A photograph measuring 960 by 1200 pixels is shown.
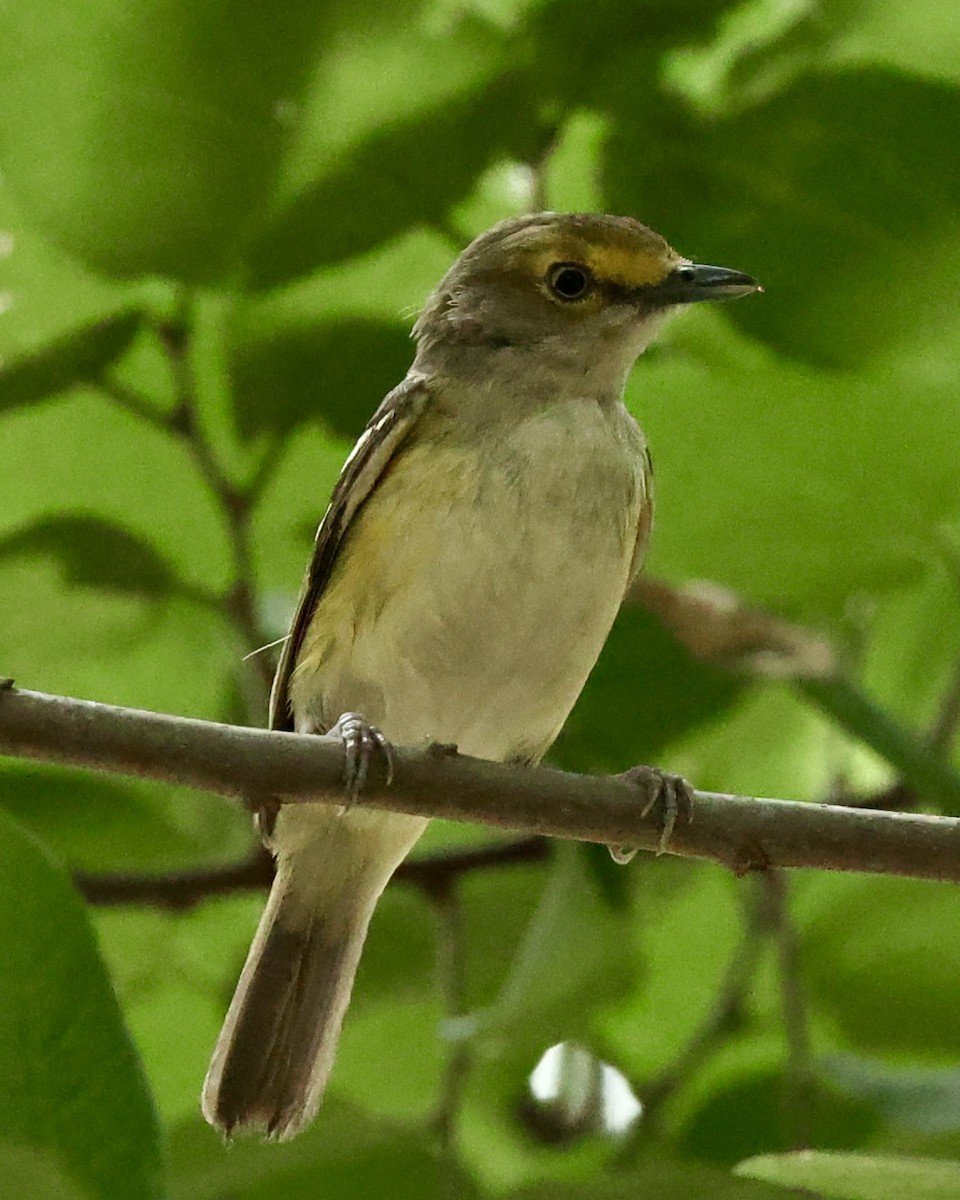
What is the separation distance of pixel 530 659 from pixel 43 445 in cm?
69

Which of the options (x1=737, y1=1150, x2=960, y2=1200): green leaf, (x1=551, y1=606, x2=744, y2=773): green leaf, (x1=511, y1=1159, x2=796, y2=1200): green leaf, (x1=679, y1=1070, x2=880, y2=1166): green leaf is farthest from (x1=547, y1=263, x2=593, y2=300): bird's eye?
(x1=737, y1=1150, x2=960, y2=1200): green leaf

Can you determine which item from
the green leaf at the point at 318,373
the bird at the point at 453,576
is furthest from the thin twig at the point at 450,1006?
the green leaf at the point at 318,373

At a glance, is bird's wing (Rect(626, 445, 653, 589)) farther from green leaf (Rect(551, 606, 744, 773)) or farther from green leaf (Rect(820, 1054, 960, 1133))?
green leaf (Rect(820, 1054, 960, 1133))

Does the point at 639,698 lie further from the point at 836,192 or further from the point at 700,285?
the point at 836,192

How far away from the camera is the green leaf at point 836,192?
6.95ft

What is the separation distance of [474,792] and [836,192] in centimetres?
96

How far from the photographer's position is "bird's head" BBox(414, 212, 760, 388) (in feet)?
7.75

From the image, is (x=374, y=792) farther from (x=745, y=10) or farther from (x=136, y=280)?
(x=745, y=10)

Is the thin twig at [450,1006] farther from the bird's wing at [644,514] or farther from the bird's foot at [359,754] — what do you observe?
the bird's wing at [644,514]

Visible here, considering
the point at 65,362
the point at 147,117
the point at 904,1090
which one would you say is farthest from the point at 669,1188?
the point at 147,117

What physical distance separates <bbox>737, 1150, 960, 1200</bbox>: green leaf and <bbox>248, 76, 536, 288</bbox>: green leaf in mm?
1223

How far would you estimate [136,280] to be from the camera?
82.4 inches

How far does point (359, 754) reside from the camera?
1684mm

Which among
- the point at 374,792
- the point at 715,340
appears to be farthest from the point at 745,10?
the point at 374,792
